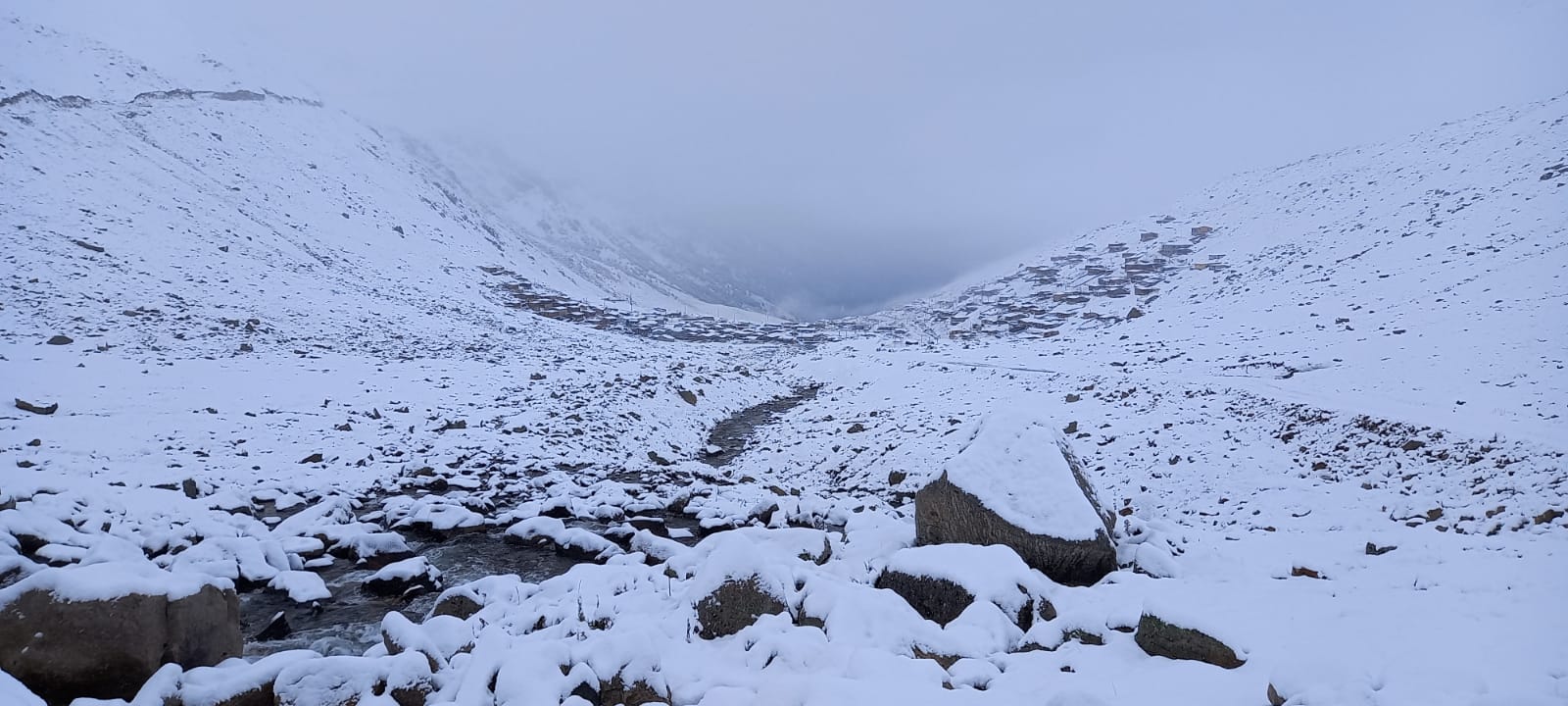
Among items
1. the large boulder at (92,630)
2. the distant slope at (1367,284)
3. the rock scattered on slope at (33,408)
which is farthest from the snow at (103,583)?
the distant slope at (1367,284)

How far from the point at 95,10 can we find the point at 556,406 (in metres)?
112

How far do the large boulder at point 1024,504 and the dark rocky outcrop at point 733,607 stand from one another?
394cm

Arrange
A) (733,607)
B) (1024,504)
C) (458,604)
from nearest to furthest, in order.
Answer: (733,607) < (458,604) < (1024,504)

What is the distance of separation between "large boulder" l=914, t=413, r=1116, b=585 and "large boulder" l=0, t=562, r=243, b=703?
9357 millimetres

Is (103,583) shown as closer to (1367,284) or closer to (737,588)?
(737,588)

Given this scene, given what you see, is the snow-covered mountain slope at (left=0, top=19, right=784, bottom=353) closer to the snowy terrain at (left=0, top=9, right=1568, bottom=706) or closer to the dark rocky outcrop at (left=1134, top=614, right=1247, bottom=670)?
the snowy terrain at (left=0, top=9, right=1568, bottom=706)

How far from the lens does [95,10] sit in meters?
82.0

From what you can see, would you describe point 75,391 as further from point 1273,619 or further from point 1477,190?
point 1477,190

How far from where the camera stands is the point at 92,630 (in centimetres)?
549

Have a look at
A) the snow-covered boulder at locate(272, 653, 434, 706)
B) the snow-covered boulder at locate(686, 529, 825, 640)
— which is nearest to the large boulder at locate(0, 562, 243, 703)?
the snow-covered boulder at locate(272, 653, 434, 706)

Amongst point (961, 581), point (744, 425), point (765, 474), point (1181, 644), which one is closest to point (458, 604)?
point (961, 581)

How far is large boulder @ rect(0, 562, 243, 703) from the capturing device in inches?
211

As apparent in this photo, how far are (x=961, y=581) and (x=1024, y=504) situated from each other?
2.67 meters

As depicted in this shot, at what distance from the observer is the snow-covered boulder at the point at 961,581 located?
7578 mm
